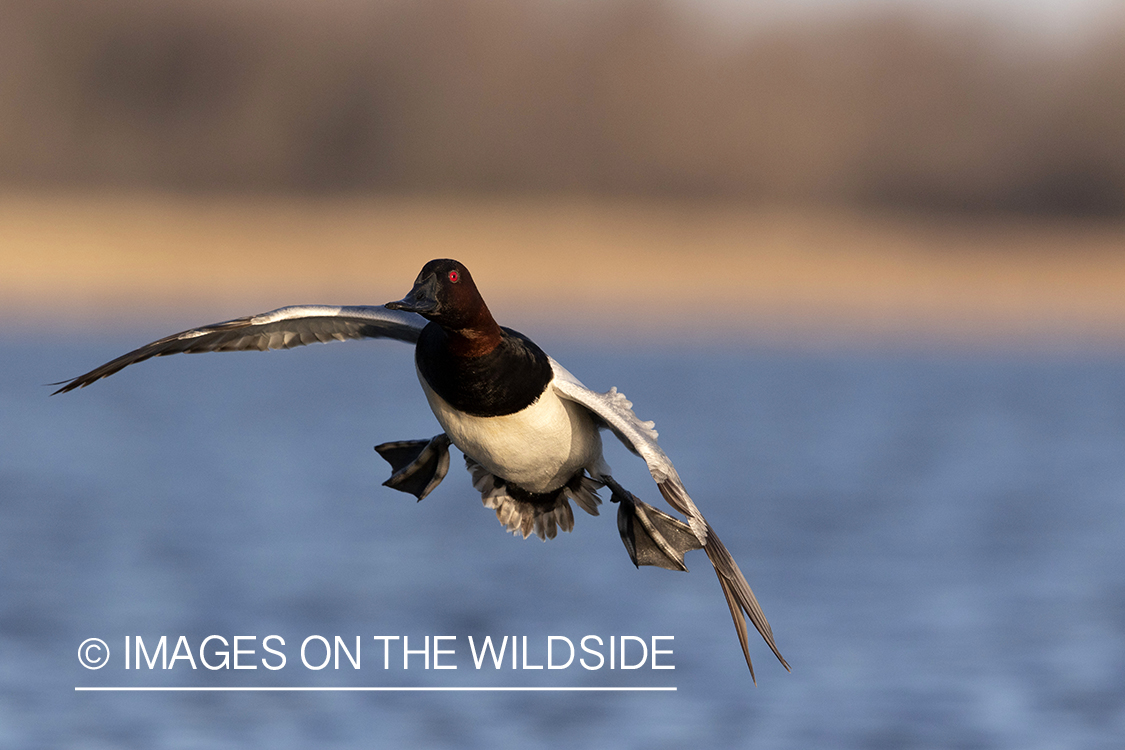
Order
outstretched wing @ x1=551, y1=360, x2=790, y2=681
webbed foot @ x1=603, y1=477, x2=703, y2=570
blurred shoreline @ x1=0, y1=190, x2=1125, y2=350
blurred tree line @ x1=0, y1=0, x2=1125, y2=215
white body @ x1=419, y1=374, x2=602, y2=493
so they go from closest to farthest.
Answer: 1. outstretched wing @ x1=551, y1=360, x2=790, y2=681
2. white body @ x1=419, y1=374, x2=602, y2=493
3. webbed foot @ x1=603, y1=477, x2=703, y2=570
4. blurred shoreline @ x1=0, y1=190, x2=1125, y2=350
5. blurred tree line @ x1=0, y1=0, x2=1125, y2=215

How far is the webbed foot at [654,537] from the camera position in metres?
7.36

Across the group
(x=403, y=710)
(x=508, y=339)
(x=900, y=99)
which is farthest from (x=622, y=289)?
(x=508, y=339)

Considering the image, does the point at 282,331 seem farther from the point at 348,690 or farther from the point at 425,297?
the point at 348,690

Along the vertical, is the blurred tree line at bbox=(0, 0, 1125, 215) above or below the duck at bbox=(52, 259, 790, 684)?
above

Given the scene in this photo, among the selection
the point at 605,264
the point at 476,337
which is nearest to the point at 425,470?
the point at 476,337

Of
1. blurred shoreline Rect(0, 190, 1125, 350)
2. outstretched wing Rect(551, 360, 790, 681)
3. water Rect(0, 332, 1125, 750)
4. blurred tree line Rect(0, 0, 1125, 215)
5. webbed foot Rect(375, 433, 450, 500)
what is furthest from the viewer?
blurred tree line Rect(0, 0, 1125, 215)

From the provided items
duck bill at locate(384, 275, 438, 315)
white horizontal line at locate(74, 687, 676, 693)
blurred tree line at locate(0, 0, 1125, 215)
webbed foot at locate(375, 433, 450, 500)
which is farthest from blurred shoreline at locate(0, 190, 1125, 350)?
duck bill at locate(384, 275, 438, 315)

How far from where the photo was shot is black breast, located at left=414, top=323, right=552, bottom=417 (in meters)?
6.74

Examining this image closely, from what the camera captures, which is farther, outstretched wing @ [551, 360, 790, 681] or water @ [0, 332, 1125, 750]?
water @ [0, 332, 1125, 750]

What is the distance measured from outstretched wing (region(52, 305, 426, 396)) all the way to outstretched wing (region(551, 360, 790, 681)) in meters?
0.86

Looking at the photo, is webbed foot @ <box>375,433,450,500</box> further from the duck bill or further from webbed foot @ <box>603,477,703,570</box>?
the duck bill

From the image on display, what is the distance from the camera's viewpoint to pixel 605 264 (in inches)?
1196

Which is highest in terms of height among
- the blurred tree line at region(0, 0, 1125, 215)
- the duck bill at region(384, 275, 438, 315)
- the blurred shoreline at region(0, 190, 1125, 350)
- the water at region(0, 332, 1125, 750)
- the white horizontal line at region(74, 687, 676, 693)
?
the blurred tree line at region(0, 0, 1125, 215)

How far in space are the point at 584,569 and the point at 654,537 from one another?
322 inches
